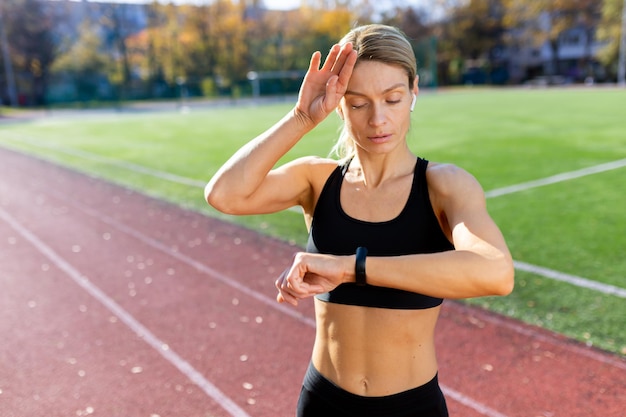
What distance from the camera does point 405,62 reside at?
1.83 m

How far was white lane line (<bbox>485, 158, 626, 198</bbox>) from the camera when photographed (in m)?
9.73

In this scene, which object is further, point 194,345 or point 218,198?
point 194,345

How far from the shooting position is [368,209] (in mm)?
1951

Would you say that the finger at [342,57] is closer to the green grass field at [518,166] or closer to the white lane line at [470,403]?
the white lane line at [470,403]

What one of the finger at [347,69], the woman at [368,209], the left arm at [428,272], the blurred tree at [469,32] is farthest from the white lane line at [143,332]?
the blurred tree at [469,32]

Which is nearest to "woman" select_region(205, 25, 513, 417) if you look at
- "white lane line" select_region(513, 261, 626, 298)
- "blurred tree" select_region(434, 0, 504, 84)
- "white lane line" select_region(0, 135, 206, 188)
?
"white lane line" select_region(513, 261, 626, 298)

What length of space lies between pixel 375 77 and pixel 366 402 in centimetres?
114

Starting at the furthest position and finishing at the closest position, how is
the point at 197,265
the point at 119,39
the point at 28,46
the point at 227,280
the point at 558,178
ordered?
the point at 119,39
the point at 28,46
the point at 558,178
the point at 197,265
the point at 227,280

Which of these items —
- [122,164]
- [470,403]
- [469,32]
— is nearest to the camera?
[470,403]

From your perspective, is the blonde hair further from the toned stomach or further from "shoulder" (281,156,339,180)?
the toned stomach

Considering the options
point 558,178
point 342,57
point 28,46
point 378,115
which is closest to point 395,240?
point 378,115

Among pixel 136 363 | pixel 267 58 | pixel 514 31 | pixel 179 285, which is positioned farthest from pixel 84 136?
Answer: pixel 514 31

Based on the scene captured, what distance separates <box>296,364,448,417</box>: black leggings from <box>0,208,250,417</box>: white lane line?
6.37ft

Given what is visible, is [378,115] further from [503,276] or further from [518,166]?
[518,166]
